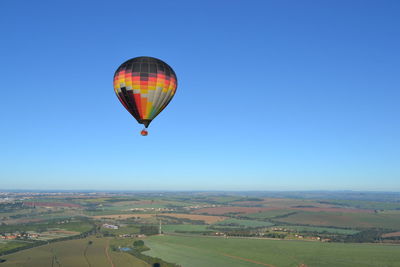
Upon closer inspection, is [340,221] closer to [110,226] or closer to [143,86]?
[110,226]

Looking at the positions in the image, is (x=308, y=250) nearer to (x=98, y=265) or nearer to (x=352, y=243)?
(x=352, y=243)

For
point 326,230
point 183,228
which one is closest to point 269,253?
point 326,230

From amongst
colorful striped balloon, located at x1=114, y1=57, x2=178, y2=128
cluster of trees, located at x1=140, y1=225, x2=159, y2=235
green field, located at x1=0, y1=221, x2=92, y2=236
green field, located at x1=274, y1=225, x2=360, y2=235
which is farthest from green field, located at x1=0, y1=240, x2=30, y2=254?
green field, located at x1=274, y1=225, x2=360, y2=235

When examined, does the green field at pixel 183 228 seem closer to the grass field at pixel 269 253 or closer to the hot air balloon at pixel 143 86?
the grass field at pixel 269 253

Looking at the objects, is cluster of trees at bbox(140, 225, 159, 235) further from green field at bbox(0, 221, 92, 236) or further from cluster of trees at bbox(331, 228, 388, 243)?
cluster of trees at bbox(331, 228, 388, 243)

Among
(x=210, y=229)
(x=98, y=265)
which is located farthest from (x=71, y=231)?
(x=98, y=265)
